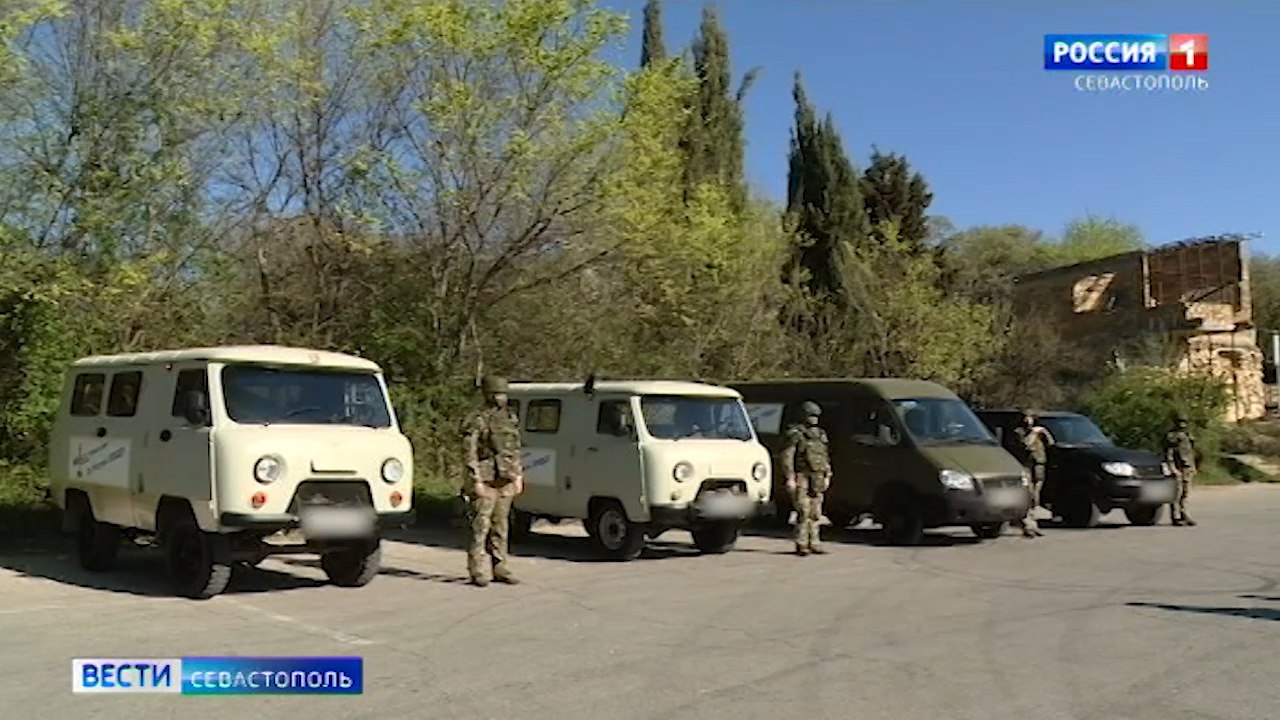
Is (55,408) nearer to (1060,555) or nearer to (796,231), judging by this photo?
(1060,555)

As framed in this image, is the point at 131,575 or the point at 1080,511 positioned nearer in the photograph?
the point at 131,575

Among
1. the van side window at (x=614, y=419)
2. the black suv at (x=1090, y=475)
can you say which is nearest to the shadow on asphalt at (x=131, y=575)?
the van side window at (x=614, y=419)

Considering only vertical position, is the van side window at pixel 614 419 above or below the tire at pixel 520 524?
above

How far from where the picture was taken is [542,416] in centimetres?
1566

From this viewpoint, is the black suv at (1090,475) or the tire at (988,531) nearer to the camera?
the tire at (988,531)

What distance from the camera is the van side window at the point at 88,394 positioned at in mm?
12812

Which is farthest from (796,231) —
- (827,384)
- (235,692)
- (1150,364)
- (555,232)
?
(235,692)

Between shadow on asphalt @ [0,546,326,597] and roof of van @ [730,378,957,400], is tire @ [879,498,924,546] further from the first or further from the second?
shadow on asphalt @ [0,546,326,597]

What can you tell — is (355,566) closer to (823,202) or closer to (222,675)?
(222,675)

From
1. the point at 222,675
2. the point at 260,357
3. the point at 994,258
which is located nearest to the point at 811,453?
the point at 260,357

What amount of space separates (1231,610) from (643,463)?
19.6ft

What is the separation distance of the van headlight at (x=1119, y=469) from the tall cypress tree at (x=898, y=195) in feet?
71.7

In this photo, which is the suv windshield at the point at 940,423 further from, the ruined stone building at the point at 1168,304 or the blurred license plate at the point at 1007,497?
the ruined stone building at the point at 1168,304

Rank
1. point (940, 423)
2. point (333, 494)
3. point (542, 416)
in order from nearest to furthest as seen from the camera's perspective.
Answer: point (333, 494) → point (542, 416) → point (940, 423)
